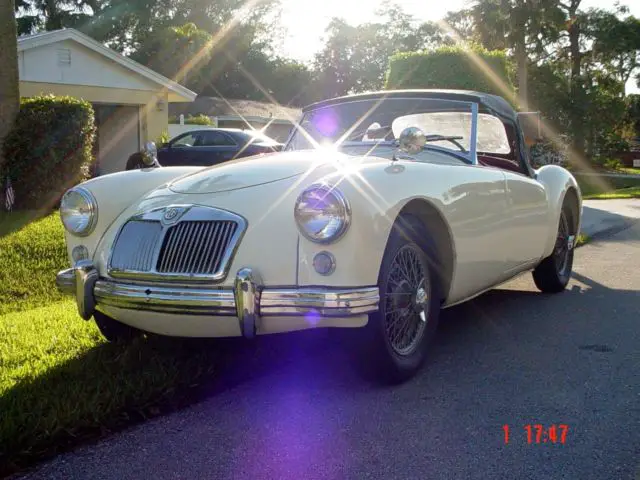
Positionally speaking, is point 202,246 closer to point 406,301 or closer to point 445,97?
point 406,301

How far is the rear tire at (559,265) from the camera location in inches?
235

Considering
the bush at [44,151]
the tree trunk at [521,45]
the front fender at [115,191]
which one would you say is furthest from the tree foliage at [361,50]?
the front fender at [115,191]

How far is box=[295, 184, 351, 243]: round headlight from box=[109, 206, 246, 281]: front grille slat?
1.03 feet

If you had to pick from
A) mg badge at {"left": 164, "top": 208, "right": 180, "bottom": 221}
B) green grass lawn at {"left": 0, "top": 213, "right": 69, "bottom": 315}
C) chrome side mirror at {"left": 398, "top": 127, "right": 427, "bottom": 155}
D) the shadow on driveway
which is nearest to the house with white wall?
green grass lawn at {"left": 0, "top": 213, "right": 69, "bottom": 315}

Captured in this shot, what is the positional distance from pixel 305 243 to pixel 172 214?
2.48 ft

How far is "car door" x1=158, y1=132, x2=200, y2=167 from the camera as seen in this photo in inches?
686

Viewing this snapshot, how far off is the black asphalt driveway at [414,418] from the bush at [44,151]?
7534mm

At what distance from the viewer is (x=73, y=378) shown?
358 centimetres

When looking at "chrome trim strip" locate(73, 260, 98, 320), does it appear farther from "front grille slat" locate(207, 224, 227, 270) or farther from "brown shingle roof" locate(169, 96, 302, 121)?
"brown shingle roof" locate(169, 96, 302, 121)

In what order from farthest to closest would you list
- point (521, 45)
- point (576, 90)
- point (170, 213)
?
1. point (576, 90)
2. point (521, 45)
3. point (170, 213)

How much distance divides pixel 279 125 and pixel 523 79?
1140 centimetres

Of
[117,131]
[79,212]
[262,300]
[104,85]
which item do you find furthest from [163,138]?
[262,300]

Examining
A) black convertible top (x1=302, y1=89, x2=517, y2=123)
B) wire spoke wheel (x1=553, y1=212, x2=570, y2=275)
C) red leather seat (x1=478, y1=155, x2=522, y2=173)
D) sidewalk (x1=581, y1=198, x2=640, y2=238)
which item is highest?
black convertible top (x1=302, y1=89, x2=517, y2=123)

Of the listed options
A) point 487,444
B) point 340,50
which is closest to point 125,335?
point 487,444
